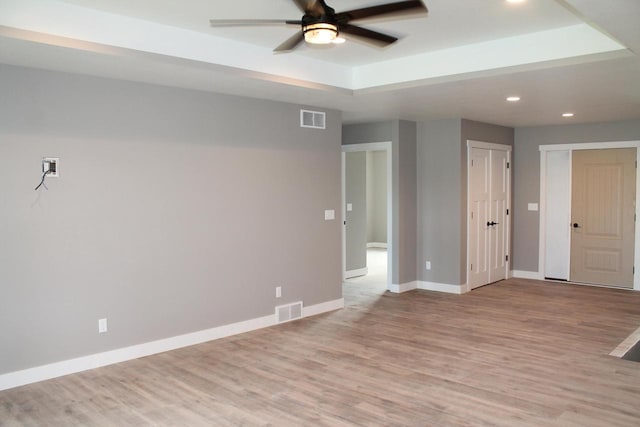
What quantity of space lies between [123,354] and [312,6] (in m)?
3.32

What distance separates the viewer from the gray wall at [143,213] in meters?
3.93

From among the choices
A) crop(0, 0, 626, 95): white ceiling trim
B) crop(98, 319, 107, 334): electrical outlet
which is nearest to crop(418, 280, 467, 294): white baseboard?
crop(0, 0, 626, 95): white ceiling trim

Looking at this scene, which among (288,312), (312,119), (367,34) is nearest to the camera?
(367,34)

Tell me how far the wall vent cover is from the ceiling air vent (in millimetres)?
2028

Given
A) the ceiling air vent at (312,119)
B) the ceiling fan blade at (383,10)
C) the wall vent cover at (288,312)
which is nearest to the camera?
the ceiling fan blade at (383,10)

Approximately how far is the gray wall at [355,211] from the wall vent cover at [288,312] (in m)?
2.54

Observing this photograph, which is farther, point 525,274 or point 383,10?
point 525,274

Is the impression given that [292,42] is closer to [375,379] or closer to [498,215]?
[375,379]

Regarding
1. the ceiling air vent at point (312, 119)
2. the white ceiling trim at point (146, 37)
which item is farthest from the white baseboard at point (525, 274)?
the white ceiling trim at point (146, 37)

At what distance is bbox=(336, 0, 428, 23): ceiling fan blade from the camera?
2.64 metres

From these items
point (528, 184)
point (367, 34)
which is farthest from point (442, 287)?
point (367, 34)

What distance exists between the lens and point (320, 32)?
2.85 meters

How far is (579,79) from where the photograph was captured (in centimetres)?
450

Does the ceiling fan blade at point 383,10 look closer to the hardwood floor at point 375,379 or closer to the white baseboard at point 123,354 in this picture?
the hardwood floor at point 375,379
